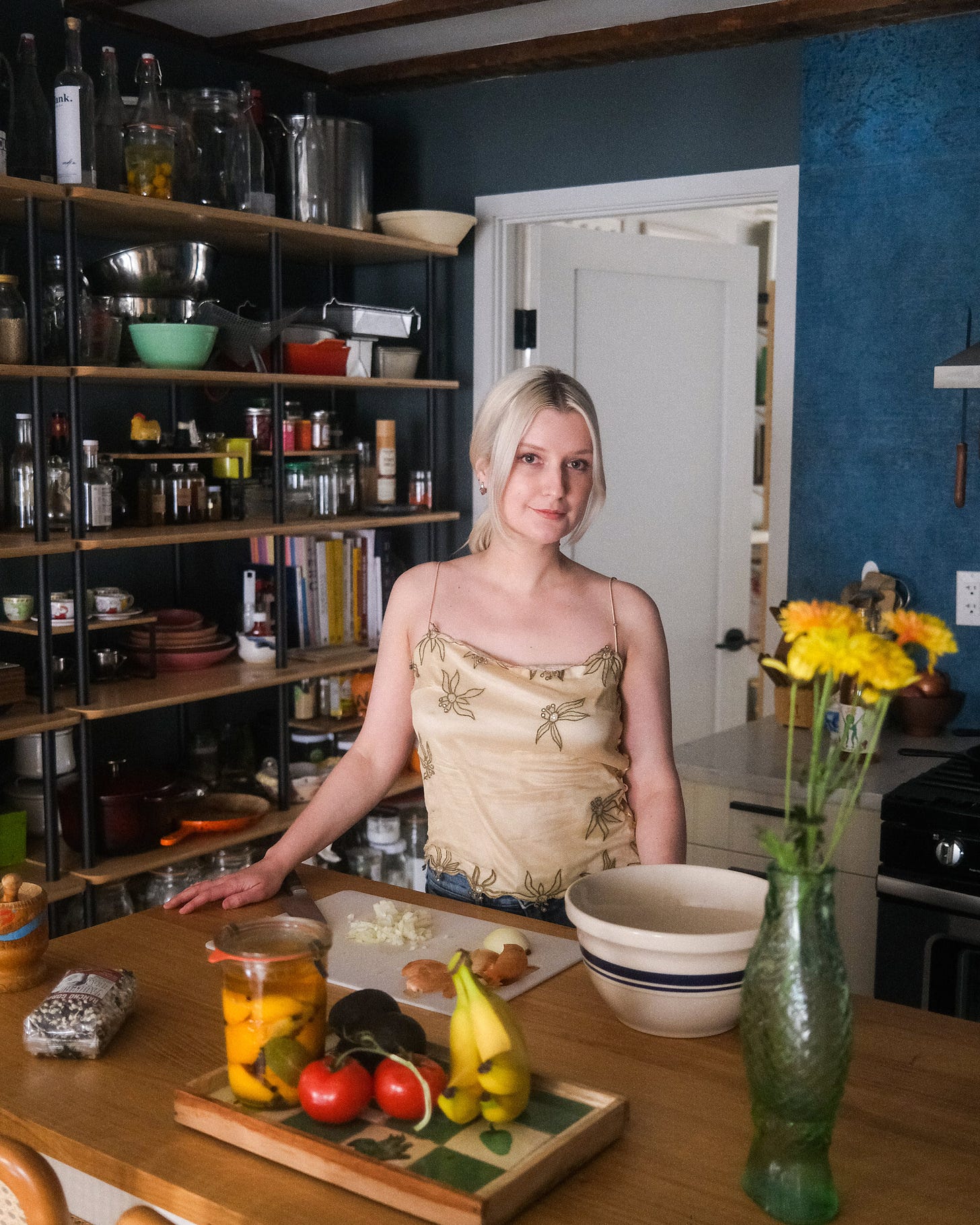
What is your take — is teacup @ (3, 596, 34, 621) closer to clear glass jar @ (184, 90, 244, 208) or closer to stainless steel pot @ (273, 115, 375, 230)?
clear glass jar @ (184, 90, 244, 208)

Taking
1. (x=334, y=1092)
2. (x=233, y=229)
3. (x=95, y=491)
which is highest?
(x=233, y=229)

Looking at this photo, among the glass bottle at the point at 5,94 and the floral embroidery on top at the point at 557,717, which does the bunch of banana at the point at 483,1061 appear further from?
the glass bottle at the point at 5,94

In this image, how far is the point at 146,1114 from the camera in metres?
1.21

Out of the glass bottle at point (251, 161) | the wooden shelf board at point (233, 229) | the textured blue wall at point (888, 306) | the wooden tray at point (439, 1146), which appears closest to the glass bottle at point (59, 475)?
the wooden shelf board at point (233, 229)

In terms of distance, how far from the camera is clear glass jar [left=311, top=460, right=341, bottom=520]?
368 cm

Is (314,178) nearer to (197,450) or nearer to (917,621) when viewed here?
(197,450)

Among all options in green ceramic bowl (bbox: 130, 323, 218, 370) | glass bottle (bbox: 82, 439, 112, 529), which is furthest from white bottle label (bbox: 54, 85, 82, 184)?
glass bottle (bbox: 82, 439, 112, 529)

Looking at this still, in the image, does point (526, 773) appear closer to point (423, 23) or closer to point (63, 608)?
point (63, 608)

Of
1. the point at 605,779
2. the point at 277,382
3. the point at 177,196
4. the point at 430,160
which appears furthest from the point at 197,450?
the point at 605,779

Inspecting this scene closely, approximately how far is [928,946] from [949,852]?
191 millimetres

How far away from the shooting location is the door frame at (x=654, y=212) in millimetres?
3354

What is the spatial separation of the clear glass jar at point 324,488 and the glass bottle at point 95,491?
0.72 m

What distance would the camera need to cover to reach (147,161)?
Answer: 3.05m

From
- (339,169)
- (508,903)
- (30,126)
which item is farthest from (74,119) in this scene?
(508,903)
